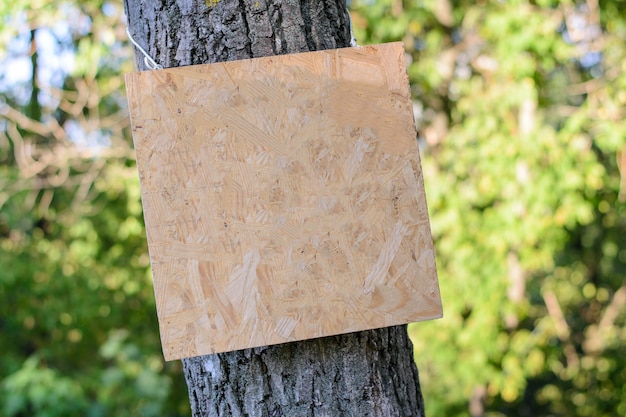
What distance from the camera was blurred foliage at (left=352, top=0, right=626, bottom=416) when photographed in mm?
3506

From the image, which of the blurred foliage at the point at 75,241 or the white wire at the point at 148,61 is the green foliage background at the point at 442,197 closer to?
the blurred foliage at the point at 75,241

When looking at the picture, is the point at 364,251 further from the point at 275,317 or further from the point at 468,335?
the point at 468,335

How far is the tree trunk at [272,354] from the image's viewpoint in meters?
0.98

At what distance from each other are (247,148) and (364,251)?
199 millimetres

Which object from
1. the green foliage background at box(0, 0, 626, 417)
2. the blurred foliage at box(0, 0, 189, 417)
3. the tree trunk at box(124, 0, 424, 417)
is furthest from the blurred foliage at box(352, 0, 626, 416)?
the tree trunk at box(124, 0, 424, 417)

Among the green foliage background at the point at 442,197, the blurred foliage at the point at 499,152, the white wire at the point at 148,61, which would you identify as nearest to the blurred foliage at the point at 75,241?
the green foliage background at the point at 442,197

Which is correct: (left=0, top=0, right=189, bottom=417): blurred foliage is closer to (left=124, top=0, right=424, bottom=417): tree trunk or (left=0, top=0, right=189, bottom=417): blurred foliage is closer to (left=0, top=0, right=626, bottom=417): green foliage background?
(left=0, top=0, right=626, bottom=417): green foliage background

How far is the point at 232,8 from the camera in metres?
1.00

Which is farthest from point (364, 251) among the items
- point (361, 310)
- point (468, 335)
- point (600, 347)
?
point (600, 347)

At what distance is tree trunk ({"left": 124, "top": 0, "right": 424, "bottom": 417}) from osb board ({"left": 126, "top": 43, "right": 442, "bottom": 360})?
72mm

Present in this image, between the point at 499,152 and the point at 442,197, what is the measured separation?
38cm

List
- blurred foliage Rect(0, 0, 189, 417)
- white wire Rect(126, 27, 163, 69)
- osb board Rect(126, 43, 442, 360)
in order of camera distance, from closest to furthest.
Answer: osb board Rect(126, 43, 442, 360) < white wire Rect(126, 27, 163, 69) < blurred foliage Rect(0, 0, 189, 417)

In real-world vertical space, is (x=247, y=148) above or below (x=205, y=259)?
above

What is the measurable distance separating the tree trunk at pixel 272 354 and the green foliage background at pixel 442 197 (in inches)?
103
